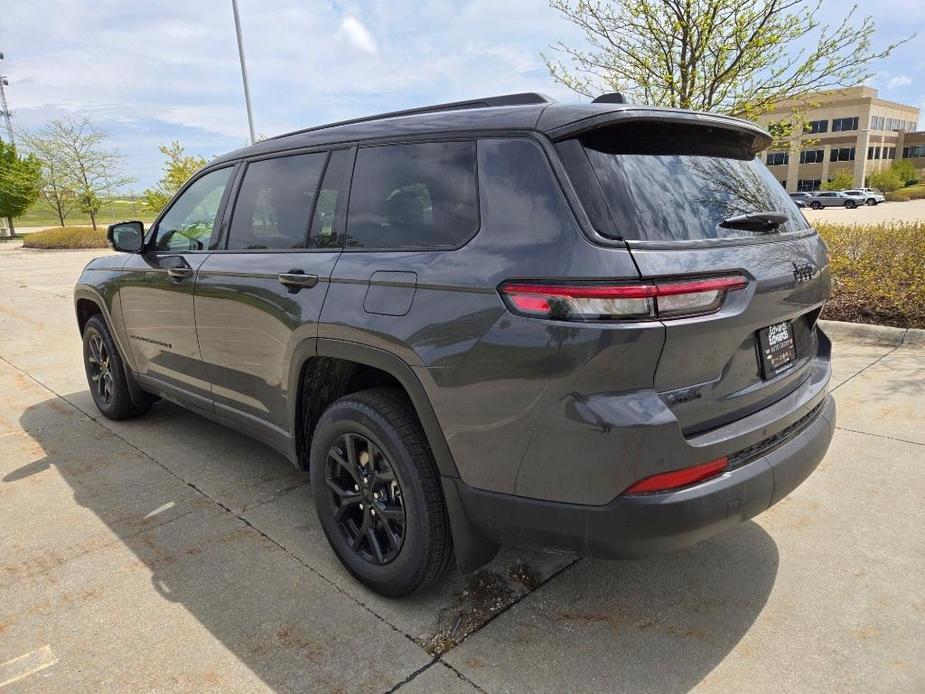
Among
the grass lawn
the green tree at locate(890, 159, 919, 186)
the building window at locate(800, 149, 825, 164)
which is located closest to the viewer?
the grass lawn

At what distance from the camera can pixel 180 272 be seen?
3.62 meters

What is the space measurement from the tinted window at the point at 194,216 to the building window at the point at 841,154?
89494 mm

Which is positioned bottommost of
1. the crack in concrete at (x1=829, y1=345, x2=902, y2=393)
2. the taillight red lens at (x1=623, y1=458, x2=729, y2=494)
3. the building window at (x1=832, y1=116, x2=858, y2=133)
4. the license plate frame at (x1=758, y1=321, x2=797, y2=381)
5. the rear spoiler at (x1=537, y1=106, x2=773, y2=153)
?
the crack in concrete at (x1=829, y1=345, x2=902, y2=393)

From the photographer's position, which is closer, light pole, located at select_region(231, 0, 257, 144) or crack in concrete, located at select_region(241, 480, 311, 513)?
crack in concrete, located at select_region(241, 480, 311, 513)

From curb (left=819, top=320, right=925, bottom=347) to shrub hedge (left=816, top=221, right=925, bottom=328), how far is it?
21 cm

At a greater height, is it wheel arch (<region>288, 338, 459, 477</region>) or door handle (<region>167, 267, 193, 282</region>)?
door handle (<region>167, 267, 193, 282</region>)

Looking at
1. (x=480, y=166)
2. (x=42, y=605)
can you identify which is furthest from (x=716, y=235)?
(x=42, y=605)

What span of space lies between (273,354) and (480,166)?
1.36 meters

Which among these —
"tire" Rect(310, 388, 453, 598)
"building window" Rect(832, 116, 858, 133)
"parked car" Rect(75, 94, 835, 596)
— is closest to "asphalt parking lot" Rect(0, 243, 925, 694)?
"tire" Rect(310, 388, 453, 598)

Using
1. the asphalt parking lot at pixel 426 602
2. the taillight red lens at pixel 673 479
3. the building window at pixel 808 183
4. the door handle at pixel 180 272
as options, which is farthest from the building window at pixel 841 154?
the taillight red lens at pixel 673 479

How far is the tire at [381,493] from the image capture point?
2.35 meters

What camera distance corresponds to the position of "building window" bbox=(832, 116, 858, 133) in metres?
77.3

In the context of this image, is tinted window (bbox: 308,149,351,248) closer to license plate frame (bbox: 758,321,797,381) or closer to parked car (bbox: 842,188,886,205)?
license plate frame (bbox: 758,321,797,381)

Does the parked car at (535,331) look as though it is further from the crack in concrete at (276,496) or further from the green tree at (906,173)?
the green tree at (906,173)
